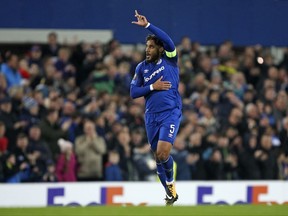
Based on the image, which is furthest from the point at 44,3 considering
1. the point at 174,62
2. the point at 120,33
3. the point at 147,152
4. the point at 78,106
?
the point at 174,62

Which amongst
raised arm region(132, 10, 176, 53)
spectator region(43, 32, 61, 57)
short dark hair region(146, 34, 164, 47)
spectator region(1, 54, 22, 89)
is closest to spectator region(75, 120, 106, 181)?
spectator region(1, 54, 22, 89)

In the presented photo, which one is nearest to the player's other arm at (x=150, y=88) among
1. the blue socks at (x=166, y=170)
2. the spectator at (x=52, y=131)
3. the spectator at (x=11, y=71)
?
the blue socks at (x=166, y=170)

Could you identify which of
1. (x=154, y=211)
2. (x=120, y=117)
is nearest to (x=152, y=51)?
(x=154, y=211)

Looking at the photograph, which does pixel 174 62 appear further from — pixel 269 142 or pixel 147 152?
pixel 269 142

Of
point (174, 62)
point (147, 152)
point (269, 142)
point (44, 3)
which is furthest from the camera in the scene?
point (44, 3)

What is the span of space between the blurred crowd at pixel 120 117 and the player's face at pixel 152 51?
3863mm

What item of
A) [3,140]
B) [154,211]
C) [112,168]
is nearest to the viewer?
[154,211]

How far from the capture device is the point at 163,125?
12195 mm

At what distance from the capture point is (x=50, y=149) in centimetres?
1582

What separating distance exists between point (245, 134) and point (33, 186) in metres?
4.64

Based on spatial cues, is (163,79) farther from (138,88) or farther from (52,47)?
(52,47)

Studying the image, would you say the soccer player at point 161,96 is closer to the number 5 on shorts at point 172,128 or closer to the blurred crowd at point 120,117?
the number 5 on shorts at point 172,128

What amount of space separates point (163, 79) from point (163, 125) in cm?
60

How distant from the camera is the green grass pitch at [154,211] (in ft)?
40.0
